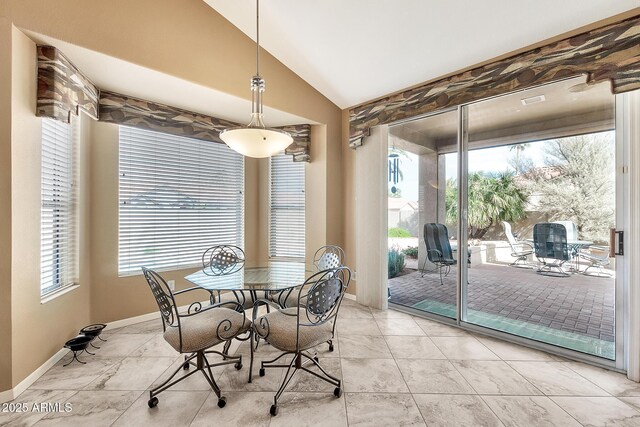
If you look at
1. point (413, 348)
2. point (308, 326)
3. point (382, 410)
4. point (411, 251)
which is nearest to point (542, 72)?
point (411, 251)

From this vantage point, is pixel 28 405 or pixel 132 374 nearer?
pixel 28 405

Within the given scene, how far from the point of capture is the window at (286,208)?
160 inches

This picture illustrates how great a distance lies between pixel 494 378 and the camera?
2062 millimetres

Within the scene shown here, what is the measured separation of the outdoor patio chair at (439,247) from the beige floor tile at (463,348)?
2.63 feet

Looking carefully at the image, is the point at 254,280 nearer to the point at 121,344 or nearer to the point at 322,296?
the point at 322,296

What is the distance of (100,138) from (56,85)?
875 millimetres

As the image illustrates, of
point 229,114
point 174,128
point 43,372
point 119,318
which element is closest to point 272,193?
point 229,114

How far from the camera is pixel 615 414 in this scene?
1688mm

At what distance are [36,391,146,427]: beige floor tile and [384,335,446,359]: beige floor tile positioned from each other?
6.92 feet

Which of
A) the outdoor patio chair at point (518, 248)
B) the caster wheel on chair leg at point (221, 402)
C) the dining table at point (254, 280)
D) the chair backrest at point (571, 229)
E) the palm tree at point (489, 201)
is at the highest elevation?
the palm tree at point (489, 201)

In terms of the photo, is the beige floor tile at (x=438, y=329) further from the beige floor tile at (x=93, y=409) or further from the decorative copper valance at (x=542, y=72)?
the beige floor tile at (x=93, y=409)

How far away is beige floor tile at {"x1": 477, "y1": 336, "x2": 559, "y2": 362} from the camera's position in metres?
2.37

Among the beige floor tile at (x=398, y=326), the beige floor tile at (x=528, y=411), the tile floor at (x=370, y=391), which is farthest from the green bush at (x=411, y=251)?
the beige floor tile at (x=528, y=411)

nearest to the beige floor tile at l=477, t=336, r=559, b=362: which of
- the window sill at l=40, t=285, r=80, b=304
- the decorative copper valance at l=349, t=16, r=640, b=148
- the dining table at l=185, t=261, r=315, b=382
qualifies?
the dining table at l=185, t=261, r=315, b=382
